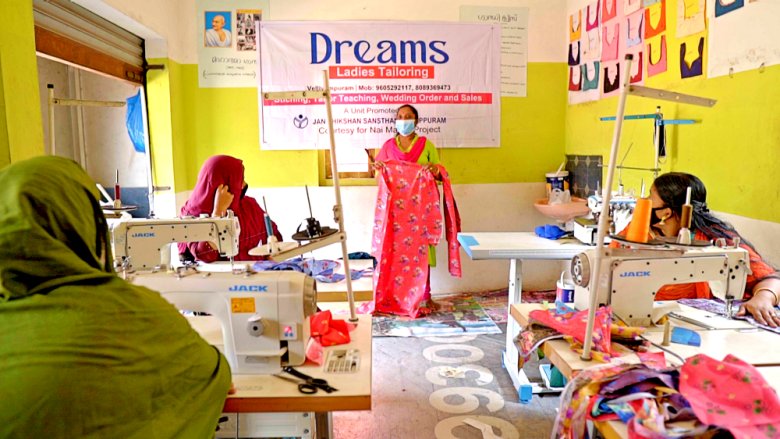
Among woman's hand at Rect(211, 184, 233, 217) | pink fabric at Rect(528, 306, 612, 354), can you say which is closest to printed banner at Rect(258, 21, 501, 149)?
woman's hand at Rect(211, 184, 233, 217)

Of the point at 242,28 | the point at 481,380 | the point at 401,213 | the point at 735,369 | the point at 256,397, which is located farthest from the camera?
the point at 242,28

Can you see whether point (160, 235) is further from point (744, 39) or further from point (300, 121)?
point (744, 39)

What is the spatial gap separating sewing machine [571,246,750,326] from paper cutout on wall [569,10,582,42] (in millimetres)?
3157

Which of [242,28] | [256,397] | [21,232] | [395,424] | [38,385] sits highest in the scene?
[242,28]

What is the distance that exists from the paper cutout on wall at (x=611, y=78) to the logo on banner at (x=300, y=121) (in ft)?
7.60

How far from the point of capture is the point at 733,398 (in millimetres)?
1097

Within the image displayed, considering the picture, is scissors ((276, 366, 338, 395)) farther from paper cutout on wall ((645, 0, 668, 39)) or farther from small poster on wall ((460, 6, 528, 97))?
Answer: small poster on wall ((460, 6, 528, 97))

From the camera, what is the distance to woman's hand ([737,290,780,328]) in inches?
73.9

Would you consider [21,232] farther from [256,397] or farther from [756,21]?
[756,21]

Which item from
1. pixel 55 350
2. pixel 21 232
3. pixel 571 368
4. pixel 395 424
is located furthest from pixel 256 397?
pixel 395 424

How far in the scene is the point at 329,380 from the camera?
1.49 m

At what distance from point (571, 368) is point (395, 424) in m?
1.45

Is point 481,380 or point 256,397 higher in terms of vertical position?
point 256,397

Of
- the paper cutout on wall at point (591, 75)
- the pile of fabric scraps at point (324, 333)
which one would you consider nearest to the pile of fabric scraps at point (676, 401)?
the pile of fabric scraps at point (324, 333)
